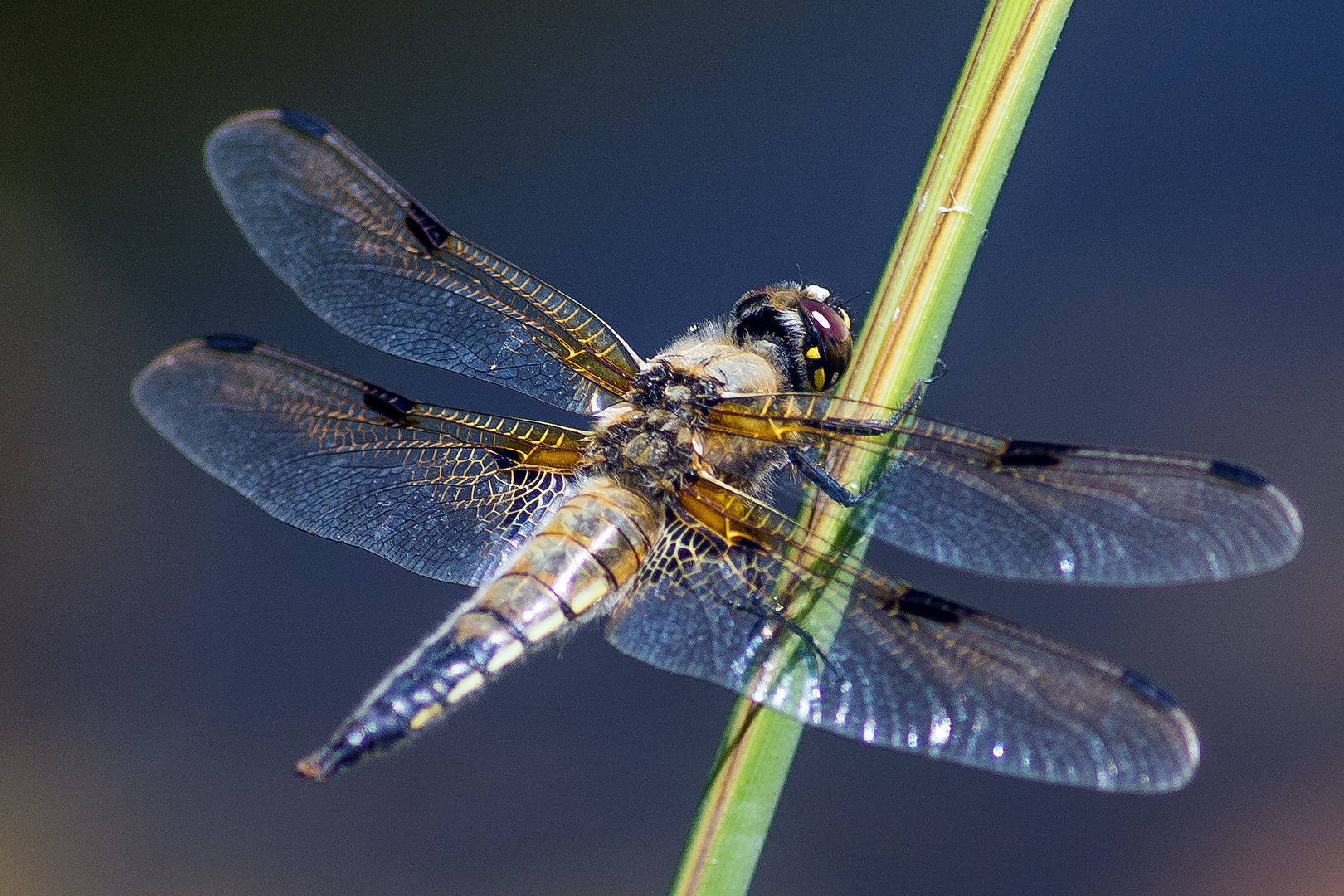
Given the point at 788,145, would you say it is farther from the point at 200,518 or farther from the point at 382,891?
the point at 382,891

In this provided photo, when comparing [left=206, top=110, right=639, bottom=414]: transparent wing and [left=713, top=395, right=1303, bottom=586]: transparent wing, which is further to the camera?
[left=206, top=110, right=639, bottom=414]: transparent wing

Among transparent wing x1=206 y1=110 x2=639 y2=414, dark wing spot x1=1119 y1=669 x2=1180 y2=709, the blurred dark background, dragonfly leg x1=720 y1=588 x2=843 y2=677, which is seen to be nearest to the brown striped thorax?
transparent wing x1=206 y1=110 x2=639 y2=414

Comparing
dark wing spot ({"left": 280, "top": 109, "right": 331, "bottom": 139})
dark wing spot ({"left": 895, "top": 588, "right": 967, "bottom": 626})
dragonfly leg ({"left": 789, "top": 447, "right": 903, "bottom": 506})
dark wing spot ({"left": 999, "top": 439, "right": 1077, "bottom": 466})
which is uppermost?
dark wing spot ({"left": 280, "top": 109, "right": 331, "bottom": 139})

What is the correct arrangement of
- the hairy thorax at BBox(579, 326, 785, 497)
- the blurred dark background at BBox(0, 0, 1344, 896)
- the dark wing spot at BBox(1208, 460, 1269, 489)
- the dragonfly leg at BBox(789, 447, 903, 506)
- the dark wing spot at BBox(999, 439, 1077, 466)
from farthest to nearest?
the blurred dark background at BBox(0, 0, 1344, 896) < the hairy thorax at BBox(579, 326, 785, 497) < the dragonfly leg at BBox(789, 447, 903, 506) < the dark wing spot at BBox(999, 439, 1077, 466) < the dark wing spot at BBox(1208, 460, 1269, 489)

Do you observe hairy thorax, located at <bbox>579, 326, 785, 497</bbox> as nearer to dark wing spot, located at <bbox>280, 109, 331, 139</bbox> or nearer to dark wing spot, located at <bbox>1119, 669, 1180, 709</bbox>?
dark wing spot, located at <bbox>1119, 669, 1180, 709</bbox>

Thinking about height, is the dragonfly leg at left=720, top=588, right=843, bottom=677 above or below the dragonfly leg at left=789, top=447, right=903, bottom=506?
below

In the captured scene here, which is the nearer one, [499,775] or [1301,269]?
[499,775]

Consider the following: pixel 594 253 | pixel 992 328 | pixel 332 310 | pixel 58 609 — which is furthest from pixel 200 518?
pixel 992 328
